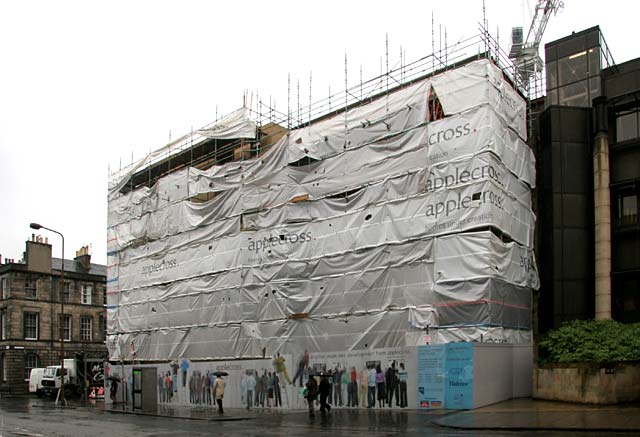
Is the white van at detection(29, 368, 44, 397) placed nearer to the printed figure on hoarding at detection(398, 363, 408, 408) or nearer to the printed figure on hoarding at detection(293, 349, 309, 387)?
the printed figure on hoarding at detection(293, 349, 309, 387)

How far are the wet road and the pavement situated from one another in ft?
1.39

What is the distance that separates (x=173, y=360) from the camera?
120 feet

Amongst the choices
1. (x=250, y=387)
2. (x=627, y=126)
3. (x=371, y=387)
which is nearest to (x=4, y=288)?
(x=250, y=387)

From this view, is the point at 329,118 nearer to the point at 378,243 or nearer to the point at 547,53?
the point at 378,243

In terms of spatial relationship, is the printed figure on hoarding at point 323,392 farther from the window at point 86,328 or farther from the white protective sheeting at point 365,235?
the window at point 86,328

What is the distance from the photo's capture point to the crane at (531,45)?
40.4m

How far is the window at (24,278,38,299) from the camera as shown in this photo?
2554 inches

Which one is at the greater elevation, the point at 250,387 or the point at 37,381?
the point at 250,387

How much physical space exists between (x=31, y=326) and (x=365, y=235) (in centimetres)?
4714

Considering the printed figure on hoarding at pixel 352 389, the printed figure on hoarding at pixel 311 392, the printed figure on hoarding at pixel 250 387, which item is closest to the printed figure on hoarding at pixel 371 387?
the printed figure on hoarding at pixel 352 389

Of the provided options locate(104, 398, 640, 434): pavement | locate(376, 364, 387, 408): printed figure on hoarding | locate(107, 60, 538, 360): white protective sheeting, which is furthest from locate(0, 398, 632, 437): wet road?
locate(107, 60, 538, 360): white protective sheeting

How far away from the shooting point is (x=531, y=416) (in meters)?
19.5

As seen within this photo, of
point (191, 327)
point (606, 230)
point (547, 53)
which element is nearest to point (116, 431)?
point (191, 327)

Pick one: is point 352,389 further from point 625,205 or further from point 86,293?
point 86,293
